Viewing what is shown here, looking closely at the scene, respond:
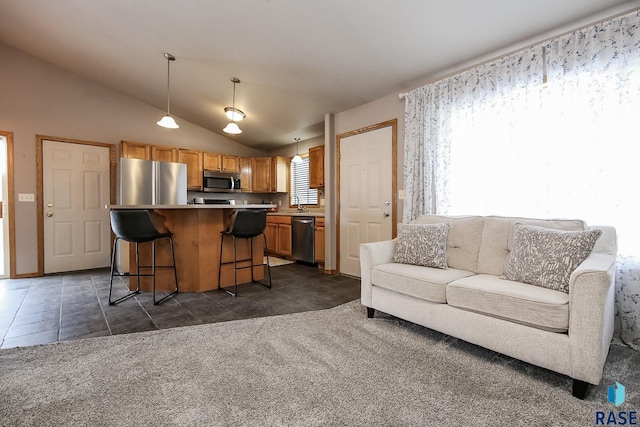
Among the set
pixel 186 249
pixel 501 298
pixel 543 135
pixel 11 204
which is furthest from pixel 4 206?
pixel 543 135

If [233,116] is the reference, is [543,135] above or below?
below

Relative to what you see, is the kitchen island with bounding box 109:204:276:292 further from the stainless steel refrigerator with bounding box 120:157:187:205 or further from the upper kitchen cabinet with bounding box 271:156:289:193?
the upper kitchen cabinet with bounding box 271:156:289:193

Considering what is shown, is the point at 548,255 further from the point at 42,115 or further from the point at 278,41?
the point at 42,115

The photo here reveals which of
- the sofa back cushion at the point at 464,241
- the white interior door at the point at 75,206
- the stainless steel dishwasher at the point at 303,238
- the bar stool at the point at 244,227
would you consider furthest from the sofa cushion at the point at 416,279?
the white interior door at the point at 75,206

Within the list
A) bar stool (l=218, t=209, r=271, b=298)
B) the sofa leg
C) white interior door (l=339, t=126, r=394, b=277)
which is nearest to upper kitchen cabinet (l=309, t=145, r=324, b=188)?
white interior door (l=339, t=126, r=394, b=277)

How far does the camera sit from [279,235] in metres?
5.66

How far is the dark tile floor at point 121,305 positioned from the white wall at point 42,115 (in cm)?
101

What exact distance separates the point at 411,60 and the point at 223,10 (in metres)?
1.88

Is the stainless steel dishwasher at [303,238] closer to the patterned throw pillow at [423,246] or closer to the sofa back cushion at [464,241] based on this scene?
the patterned throw pillow at [423,246]

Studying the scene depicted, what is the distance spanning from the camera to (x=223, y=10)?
8.82 feet

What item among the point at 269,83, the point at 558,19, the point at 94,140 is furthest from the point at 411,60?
the point at 94,140

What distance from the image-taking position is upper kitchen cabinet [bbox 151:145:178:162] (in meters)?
5.17

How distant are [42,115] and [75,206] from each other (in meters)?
1.42

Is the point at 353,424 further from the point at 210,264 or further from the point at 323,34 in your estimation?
the point at 323,34
